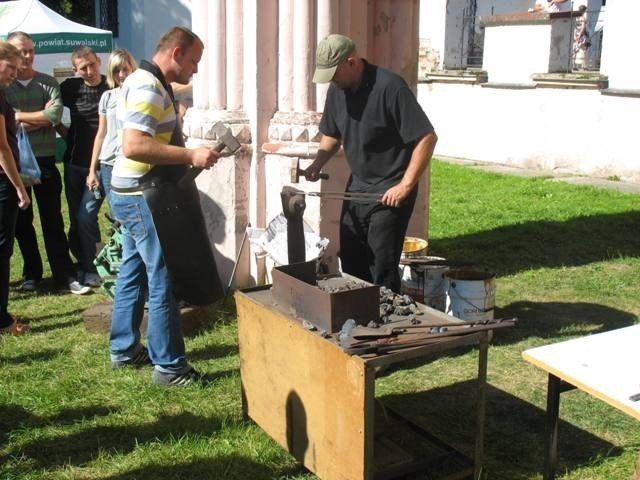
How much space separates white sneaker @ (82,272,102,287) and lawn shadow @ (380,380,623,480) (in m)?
3.08

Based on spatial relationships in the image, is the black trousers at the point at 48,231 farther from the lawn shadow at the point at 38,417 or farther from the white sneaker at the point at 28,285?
the lawn shadow at the point at 38,417

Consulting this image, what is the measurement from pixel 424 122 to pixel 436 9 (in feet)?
39.7

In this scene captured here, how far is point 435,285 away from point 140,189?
219 cm

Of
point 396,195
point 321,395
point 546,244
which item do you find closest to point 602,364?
point 321,395

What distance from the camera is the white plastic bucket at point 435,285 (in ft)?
17.5

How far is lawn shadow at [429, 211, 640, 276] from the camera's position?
713 cm

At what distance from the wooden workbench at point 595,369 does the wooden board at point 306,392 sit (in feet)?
2.18

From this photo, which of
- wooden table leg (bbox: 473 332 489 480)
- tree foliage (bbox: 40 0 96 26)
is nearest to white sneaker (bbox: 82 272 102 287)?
wooden table leg (bbox: 473 332 489 480)

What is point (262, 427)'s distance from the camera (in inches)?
148

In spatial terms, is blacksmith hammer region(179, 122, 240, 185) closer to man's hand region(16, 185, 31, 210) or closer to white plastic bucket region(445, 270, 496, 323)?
man's hand region(16, 185, 31, 210)

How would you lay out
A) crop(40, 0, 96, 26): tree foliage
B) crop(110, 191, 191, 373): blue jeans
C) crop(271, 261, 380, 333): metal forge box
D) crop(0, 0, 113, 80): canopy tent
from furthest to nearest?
crop(40, 0, 96, 26): tree foliage, crop(0, 0, 113, 80): canopy tent, crop(110, 191, 191, 373): blue jeans, crop(271, 261, 380, 333): metal forge box

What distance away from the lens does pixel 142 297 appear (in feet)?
14.9

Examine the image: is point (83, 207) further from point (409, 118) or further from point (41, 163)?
point (409, 118)

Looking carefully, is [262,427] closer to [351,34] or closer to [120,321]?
[120,321]
